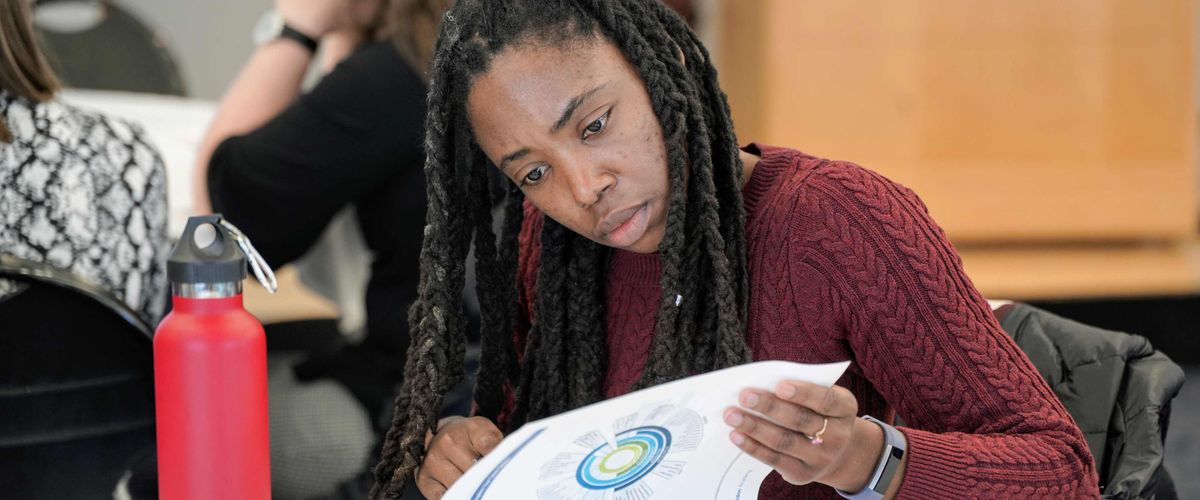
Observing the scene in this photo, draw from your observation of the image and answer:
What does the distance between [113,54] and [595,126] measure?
2.34 meters

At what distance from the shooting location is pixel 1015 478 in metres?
0.87

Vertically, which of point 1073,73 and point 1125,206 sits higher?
point 1073,73

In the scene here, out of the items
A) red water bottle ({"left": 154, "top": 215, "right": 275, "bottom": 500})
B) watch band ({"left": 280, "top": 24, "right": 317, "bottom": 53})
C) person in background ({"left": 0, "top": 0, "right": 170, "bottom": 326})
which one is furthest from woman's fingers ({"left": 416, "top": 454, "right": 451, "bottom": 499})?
watch band ({"left": 280, "top": 24, "right": 317, "bottom": 53})

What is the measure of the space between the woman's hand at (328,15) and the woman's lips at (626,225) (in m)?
1.03

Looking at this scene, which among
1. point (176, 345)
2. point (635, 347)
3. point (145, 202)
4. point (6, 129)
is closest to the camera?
point (176, 345)

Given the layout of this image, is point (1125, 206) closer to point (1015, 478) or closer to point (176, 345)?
point (1015, 478)

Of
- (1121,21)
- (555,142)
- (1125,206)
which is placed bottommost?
(1125,206)

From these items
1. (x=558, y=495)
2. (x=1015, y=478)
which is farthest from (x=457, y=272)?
(x=1015, y=478)

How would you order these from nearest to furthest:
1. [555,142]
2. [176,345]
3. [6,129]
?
[176,345]
[555,142]
[6,129]

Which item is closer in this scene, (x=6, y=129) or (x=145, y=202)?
(x=6, y=129)

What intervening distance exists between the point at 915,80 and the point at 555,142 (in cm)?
321

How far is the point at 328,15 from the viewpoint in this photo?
193 centimetres

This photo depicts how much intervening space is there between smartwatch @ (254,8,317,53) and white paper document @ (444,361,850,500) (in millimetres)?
1355

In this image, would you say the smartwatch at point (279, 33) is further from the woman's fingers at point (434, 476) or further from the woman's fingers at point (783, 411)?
the woman's fingers at point (783, 411)
